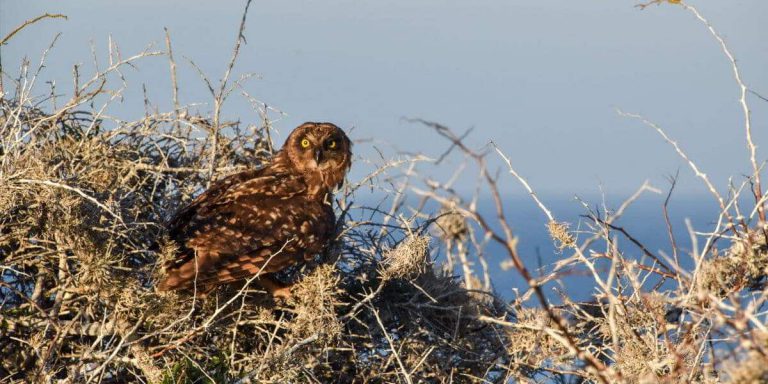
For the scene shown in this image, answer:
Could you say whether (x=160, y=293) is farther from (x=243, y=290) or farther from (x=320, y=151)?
(x=320, y=151)

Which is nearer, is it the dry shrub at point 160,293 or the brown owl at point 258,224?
the dry shrub at point 160,293

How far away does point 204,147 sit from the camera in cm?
529

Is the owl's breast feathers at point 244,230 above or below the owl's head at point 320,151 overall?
below

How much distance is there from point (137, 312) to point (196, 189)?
1.07 m

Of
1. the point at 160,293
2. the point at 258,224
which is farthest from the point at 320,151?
the point at 160,293

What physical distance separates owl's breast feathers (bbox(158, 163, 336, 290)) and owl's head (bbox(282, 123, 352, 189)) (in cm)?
24

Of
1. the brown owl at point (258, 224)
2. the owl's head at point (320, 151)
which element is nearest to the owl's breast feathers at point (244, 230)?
the brown owl at point (258, 224)

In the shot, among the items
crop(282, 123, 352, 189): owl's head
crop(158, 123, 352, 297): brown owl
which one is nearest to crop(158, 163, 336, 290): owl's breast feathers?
crop(158, 123, 352, 297): brown owl

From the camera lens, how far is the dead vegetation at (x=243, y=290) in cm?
402

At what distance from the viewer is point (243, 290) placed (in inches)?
173

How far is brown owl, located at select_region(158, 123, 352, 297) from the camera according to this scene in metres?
4.52

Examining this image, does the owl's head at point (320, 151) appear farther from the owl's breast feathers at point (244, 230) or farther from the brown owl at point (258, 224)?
the owl's breast feathers at point (244, 230)

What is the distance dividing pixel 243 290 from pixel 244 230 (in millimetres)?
496

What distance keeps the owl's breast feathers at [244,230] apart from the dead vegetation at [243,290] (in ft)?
0.45
